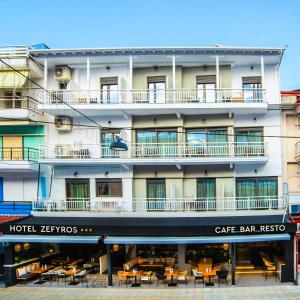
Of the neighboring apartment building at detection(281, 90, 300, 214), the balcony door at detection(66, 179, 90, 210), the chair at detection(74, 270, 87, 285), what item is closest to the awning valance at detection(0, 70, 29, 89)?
the balcony door at detection(66, 179, 90, 210)

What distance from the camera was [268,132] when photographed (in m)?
21.1

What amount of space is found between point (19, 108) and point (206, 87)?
10550mm

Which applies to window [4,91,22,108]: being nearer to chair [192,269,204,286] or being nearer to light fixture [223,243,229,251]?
chair [192,269,204,286]

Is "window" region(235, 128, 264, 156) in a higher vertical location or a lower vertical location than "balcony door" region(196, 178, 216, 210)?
higher

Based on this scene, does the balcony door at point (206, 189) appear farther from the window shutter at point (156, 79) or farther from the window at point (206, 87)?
the window shutter at point (156, 79)

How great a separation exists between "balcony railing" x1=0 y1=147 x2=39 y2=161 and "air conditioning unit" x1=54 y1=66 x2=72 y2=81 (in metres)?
4.36

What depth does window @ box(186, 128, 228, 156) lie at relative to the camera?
20.8 meters

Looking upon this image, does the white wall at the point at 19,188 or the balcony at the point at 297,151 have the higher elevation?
the balcony at the point at 297,151

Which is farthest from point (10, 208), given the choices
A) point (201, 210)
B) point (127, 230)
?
point (201, 210)

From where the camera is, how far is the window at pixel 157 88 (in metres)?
21.7

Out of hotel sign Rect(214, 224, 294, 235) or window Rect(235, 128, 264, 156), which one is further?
window Rect(235, 128, 264, 156)

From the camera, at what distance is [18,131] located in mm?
22391

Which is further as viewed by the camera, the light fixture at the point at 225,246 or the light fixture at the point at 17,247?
the light fixture at the point at 225,246

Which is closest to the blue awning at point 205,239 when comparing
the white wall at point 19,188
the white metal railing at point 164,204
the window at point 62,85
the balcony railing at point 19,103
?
the white metal railing at point 164,204
